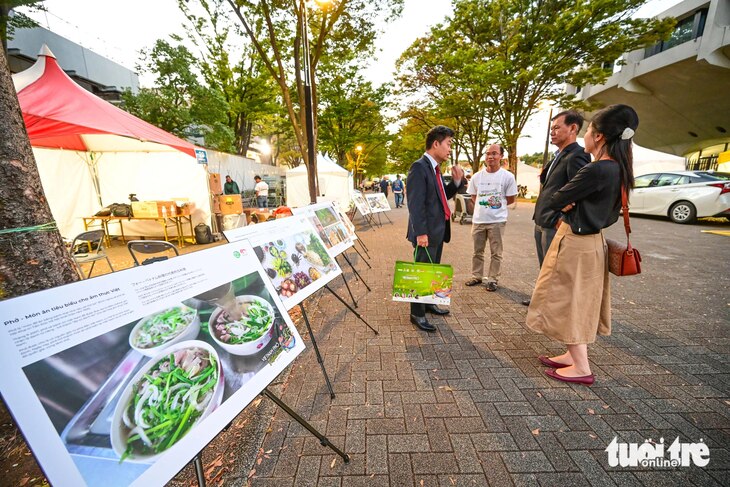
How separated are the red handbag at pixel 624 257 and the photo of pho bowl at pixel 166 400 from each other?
2720mm

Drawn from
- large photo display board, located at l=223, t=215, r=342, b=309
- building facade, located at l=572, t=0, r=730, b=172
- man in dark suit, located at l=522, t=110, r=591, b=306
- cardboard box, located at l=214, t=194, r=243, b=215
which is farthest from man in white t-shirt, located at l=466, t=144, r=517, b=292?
building facade, located at l=572, t=0, r=730, b=172

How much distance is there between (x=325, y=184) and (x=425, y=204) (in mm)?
11176

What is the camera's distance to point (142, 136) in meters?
5.91

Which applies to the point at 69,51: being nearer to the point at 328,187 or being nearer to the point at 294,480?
the point at 328,187

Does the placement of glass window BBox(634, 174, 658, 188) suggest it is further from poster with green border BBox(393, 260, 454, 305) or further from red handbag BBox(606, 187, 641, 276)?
poster with green border BBox(393, 260, 454, 305)

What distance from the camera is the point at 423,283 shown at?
317cm

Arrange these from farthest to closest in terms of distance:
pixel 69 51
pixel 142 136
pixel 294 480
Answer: pixel 69 51, pixel 142 136, pixel 294 480

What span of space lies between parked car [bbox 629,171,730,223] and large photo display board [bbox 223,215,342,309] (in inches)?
484

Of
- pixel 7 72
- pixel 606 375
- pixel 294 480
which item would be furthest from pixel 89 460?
pixel 606 375

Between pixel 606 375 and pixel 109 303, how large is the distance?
3.62 metres

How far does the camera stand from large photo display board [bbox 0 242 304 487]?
826 mm

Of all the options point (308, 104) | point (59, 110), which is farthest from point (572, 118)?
point (59, 110)

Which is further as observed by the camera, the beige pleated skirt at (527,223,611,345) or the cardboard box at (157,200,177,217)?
the cardboard box at (157,200,177,217)

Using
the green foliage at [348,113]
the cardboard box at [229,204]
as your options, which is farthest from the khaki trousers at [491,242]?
the green foliage at [348,113]
